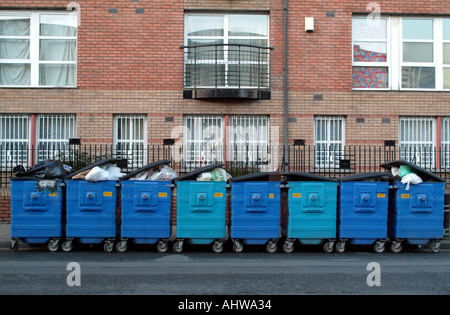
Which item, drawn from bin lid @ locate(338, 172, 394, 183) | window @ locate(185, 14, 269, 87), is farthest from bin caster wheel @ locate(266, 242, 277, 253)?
window @ locate(185, 14, 269, 87)

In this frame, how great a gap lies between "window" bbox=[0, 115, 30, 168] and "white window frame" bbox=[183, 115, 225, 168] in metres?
4.21

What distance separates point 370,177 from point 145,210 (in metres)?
4.25

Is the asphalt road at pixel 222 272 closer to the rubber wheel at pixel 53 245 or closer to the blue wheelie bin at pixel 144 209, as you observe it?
the rubber wheel at pixel 53 245

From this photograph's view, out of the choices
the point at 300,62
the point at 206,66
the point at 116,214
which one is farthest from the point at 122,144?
the point at 300,62

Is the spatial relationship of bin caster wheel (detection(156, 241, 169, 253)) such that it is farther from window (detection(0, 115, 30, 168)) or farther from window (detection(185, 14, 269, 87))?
window (detection(0, 115, 30, 168))

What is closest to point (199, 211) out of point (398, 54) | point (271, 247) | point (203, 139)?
point (271, 247)

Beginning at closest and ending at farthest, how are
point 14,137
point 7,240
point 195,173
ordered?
1. point 195,173
2. point 7,240
3. point 14,137

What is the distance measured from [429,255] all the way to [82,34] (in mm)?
9931

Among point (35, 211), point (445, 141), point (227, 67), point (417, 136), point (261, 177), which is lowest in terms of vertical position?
point (35, 211)

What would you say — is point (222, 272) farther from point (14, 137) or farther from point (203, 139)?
point (14, 137)

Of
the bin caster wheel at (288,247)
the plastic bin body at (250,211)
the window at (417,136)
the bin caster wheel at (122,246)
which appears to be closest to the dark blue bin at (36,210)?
the bin caster wheel at (122,246)

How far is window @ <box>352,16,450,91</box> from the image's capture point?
13.3 meters

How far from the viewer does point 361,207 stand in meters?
9.10

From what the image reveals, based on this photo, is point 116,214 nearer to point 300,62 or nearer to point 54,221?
point 54,221
